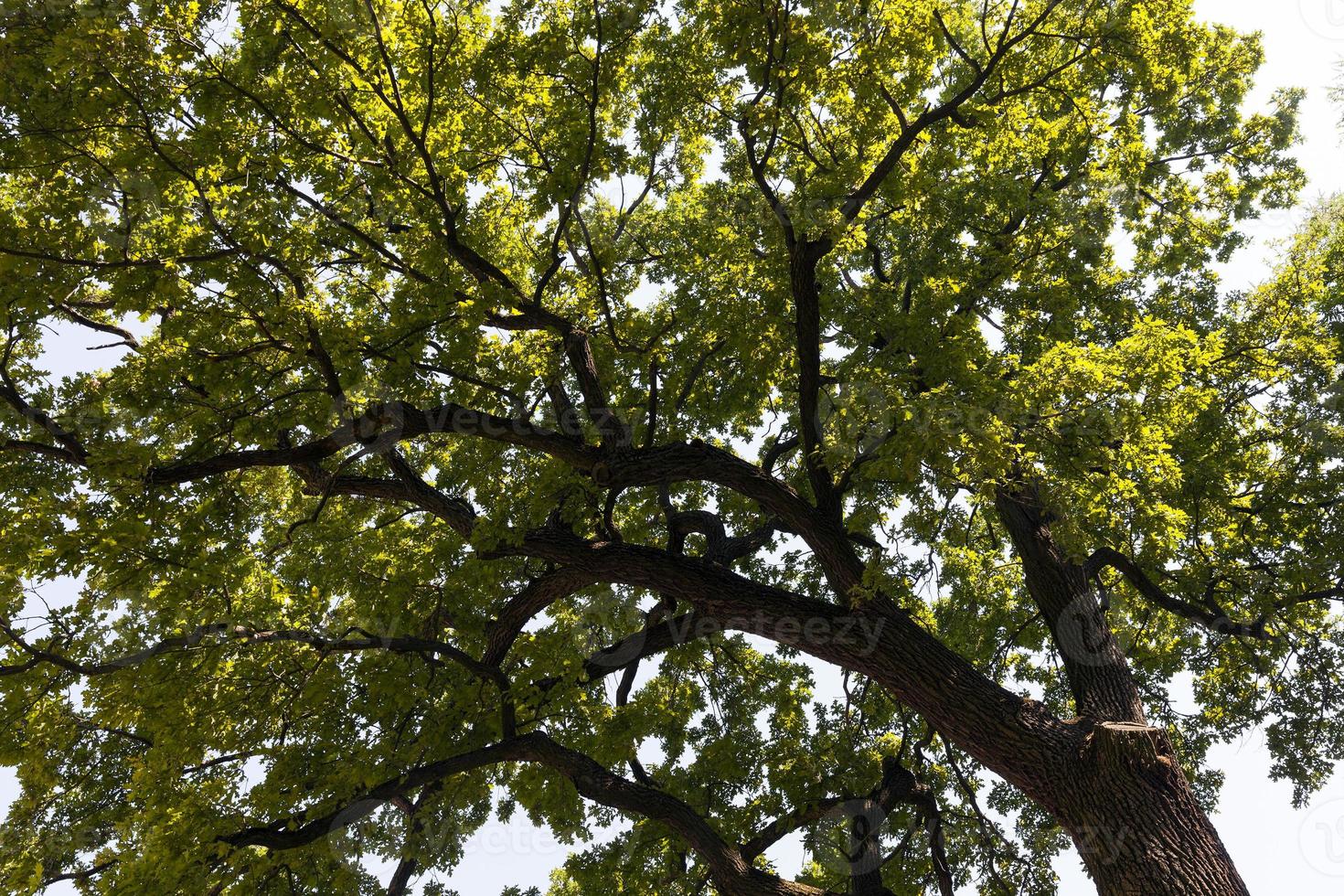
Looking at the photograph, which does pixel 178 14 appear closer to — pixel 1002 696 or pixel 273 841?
pixel 273 841

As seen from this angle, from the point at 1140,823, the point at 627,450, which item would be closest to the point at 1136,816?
the point at 1140,823

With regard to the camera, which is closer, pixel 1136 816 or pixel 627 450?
pixel 1136 816

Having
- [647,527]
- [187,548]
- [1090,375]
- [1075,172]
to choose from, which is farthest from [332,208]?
[1075,172]

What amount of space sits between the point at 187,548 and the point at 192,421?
3.45 ft

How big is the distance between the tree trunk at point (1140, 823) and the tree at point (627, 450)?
0.09ft

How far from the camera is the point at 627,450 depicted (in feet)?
23.8

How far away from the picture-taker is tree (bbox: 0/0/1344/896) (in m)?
5.98

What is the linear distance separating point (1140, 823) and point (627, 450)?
473 cm

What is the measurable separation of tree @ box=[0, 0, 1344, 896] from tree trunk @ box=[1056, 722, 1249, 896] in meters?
0.03

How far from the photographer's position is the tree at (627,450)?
5.98 m

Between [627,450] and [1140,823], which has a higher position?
[627,450]

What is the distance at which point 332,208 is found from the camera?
7.58m

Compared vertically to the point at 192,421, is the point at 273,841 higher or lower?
lower

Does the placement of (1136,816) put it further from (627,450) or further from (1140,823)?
(627,450)
